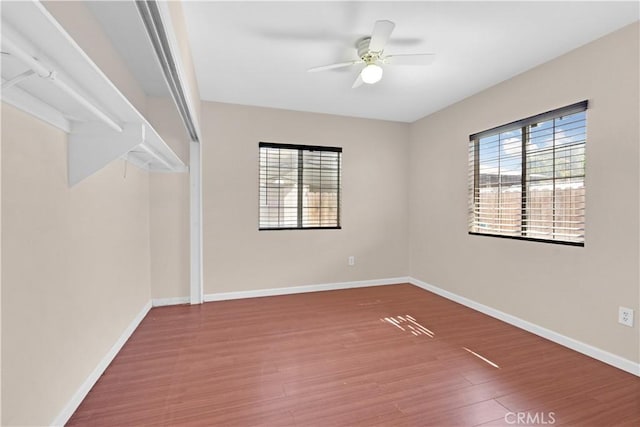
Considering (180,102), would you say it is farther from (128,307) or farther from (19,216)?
(128,307)

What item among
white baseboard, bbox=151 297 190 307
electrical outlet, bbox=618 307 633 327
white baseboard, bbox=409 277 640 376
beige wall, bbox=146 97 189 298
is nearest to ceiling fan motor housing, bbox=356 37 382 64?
beige wall, bbox=146 97 189 298

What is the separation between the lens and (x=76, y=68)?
3.25 feet

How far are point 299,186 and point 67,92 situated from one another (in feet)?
10.4

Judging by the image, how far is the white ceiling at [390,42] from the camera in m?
2.02

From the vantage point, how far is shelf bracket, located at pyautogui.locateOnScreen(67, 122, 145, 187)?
1.64 metres

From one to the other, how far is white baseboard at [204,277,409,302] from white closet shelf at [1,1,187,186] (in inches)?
81.1

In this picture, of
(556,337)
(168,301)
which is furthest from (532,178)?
(168,301)

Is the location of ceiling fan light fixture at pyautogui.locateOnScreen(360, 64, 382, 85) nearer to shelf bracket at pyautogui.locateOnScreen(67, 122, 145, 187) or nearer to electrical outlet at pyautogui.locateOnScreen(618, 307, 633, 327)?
shelf bracket at pyautogui.locateOnScreen(67, 122, 145, 187)

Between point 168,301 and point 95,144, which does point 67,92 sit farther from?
point 168,301

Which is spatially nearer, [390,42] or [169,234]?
[390,42]

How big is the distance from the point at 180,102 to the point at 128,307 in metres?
1.87

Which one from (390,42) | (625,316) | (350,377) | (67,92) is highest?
(390,42)

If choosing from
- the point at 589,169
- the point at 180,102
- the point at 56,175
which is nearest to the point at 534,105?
the point at 589,169

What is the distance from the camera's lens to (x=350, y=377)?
2.07 meters
